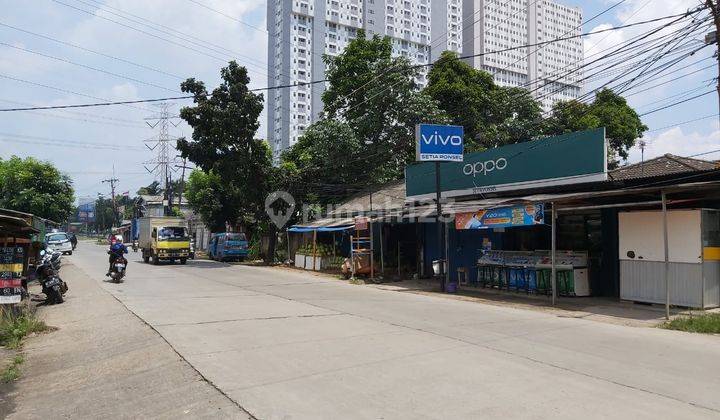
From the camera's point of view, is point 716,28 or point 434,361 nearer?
point 434,361

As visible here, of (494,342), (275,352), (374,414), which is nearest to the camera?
(374,414)

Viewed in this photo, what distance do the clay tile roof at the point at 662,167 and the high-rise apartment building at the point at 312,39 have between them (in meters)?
95.3

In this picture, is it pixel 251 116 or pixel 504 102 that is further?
Result: pixel 504 102

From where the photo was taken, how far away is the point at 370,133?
32.4 meters

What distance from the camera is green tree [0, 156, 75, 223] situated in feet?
103

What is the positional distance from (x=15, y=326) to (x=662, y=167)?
52.2 feet

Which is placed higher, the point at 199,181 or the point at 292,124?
the point at 292,124

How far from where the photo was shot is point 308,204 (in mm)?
33469

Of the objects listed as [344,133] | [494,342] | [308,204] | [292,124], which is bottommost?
[494,342]

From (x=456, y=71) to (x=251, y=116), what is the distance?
1464cm

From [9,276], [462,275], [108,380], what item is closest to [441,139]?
[462,275]

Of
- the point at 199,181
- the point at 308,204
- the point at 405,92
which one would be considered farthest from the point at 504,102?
the point at 199,181

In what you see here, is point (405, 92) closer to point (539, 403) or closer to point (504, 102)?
point (504, 102)

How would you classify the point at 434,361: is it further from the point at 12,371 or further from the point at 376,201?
the point at 376,201
